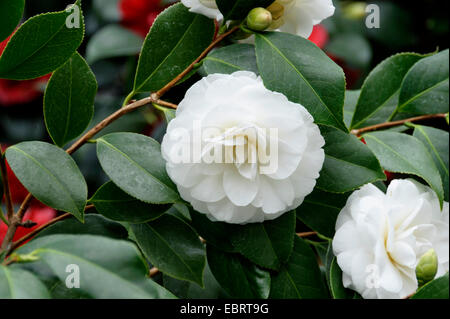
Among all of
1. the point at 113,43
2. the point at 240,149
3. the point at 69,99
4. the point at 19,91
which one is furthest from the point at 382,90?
the point at 19,91

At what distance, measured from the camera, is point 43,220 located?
83 cm


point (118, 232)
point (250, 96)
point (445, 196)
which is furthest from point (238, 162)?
point (445, 196)

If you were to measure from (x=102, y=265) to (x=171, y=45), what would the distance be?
0.91 ft

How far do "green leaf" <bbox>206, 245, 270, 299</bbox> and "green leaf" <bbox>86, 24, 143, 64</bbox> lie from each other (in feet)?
1.60

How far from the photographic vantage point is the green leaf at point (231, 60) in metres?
0.64

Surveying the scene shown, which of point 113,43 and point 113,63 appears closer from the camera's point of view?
point 113,43

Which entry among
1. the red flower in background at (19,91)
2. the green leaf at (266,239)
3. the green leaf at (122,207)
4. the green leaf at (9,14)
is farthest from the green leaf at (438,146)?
the red flower in background at (19,91)

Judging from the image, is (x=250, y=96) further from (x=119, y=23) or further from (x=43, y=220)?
(x=119, y=23)

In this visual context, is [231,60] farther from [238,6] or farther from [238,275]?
[238,275]

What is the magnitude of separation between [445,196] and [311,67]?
0.85ft

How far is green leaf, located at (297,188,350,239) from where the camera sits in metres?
0.68

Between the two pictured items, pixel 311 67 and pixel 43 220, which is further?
pixel 43 220

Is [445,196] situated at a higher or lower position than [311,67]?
lower

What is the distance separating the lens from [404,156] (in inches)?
27.0
